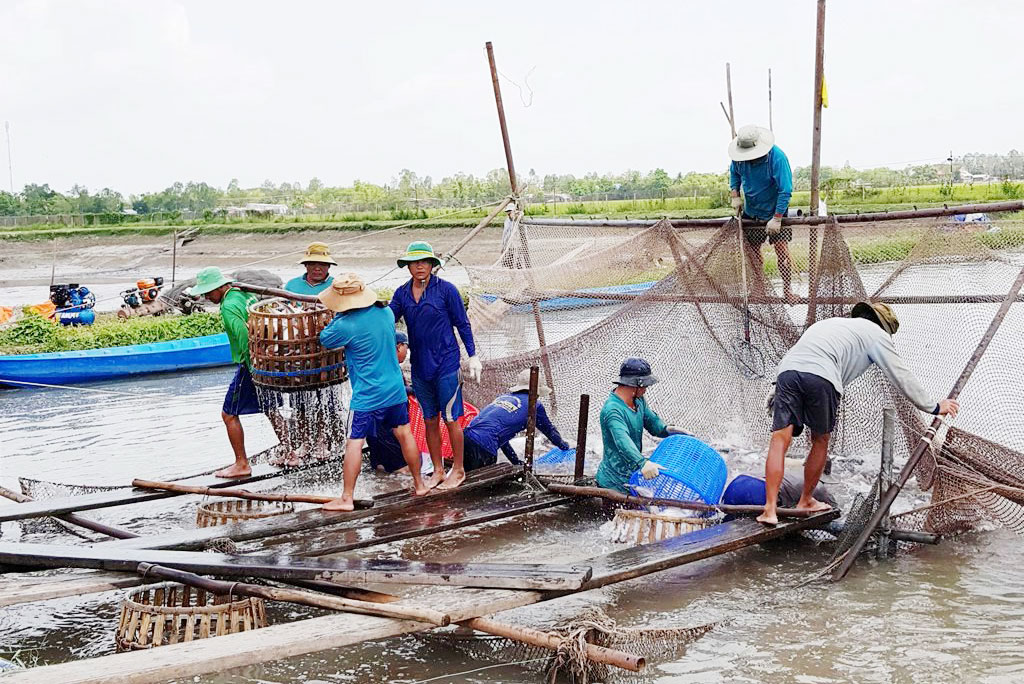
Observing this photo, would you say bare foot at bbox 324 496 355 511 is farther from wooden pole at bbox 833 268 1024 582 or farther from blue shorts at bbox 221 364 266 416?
wooden pole at bbox 833 268 1024 582

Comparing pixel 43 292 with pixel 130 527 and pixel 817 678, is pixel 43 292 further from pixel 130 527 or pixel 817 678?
pixel 817 678

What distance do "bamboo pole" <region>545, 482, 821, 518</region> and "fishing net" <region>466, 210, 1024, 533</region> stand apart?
0.81m

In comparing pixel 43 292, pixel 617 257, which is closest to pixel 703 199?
pixel 43 292

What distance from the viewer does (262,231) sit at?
40.1 metres

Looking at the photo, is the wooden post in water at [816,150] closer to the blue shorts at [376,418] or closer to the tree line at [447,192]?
the blue shorts at [376,418]

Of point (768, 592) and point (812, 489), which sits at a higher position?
point (812, 489)

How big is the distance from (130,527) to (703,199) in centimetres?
3317

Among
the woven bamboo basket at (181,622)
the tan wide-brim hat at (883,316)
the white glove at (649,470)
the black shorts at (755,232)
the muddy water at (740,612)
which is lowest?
the muddy water at (740,612)

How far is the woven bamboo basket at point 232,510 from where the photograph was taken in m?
6.19

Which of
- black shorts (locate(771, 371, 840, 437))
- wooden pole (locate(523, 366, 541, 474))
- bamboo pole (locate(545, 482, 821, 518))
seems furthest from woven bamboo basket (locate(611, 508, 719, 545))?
wooden pole (locate(523, 366, 541, 474))

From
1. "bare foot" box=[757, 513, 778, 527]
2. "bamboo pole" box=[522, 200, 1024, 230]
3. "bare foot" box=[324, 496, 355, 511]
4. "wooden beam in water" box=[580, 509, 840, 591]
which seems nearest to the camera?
"wooden beam in water" box=[580, 509, 840, 591]

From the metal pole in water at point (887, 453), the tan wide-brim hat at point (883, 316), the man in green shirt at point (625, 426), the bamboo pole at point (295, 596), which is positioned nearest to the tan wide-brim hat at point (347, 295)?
the man in green shirt at point (625, 426)

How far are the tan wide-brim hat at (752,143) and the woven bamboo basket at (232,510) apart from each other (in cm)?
400

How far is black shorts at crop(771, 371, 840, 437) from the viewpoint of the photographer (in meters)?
5.34
